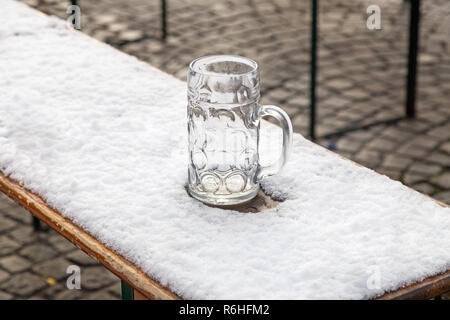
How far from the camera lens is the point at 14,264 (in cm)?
358

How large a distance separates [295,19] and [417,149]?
2152mm

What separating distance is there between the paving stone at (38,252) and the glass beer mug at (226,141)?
1.90 metres

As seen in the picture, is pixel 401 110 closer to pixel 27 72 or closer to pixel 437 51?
pixel 437 51

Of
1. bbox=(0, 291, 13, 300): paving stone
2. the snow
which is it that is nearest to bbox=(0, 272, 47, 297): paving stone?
bbox=(0, 291, 13, 300): paving stone

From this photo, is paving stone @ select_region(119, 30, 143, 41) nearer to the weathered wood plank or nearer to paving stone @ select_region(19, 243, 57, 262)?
paving stone @ select_region(19, 243, 57, 262)

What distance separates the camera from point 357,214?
5.99 feet

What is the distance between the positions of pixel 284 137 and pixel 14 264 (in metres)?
2.11

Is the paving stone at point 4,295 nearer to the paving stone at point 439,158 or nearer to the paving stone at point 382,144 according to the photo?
the paving stone at point 382,144

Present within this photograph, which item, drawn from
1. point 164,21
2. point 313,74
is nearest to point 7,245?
point 313,74

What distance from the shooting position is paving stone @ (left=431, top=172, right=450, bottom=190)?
4113 mm

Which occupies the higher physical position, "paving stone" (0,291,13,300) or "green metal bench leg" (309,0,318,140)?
"green metal bench leg" (309,0,318,140)

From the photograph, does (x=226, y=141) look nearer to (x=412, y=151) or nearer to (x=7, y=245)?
(x=7, y=245)

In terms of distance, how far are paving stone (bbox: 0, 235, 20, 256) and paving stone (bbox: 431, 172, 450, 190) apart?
82.5 inches

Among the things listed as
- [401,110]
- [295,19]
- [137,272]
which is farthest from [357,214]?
[295,19]
